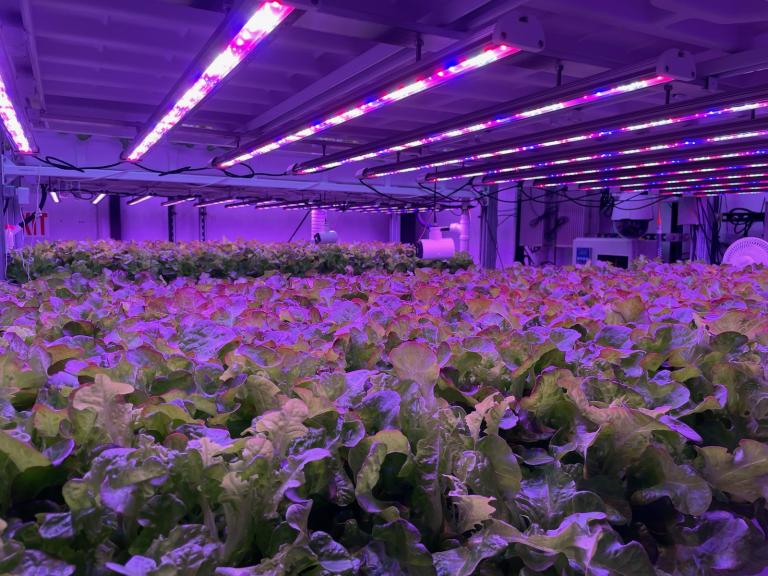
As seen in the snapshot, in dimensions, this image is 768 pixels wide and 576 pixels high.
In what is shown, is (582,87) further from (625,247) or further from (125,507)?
(625,247)

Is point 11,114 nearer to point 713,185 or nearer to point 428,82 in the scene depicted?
point 428,82

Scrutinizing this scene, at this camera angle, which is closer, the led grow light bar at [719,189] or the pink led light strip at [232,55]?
the pink led light strip at [232,55]

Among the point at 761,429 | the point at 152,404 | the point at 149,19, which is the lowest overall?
the point at 761,429

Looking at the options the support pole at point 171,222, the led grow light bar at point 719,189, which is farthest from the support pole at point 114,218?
the led grow light bar at point 719,189

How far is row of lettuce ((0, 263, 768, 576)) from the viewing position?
28.2 inches

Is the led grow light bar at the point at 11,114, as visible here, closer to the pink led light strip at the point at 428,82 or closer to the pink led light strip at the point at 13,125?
the pink led light strip at the point at 13,125

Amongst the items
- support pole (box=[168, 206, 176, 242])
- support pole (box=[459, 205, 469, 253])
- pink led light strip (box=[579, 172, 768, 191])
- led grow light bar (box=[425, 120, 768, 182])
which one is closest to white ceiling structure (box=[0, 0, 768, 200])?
led grow light bar (box=[425, 120, 768, 182])

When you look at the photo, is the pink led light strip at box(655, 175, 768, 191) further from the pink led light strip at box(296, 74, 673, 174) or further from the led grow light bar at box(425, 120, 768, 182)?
the pink led light strip at box(296, 74, 673, 174)

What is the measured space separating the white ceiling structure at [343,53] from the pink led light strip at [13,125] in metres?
0.16

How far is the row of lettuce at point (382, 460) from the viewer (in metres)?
0.72

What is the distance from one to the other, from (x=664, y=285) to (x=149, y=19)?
4031mm

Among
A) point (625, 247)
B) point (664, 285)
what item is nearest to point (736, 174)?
point (625, 247)

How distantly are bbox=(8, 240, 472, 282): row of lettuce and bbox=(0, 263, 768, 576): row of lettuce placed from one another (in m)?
3.64

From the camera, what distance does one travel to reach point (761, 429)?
118 centimetres
